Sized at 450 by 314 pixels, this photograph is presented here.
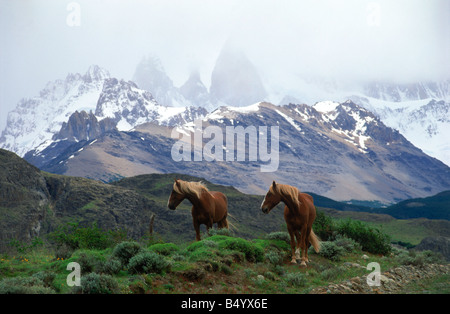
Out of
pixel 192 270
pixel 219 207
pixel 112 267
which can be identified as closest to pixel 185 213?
pixel 219 207

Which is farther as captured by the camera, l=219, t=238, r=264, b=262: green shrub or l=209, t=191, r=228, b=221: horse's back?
l=209, t=191, r=228, b=221: horse's back

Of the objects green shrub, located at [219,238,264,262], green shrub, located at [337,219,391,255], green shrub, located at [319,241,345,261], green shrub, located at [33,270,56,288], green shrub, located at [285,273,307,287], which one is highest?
green shrub, located at [33,270,56,288]

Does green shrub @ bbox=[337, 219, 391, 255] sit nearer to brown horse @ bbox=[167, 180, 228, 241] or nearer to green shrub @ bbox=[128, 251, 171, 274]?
brown horse @ bbox=[167, 180, 228, 241]

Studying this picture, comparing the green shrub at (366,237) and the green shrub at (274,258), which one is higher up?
the green shrub at (274,258)

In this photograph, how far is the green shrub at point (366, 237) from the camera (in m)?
26.2

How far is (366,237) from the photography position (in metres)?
26.7

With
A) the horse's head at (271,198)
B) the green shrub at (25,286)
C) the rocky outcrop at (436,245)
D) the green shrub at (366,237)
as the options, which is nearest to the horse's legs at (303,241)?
the horse's head at (271,198)

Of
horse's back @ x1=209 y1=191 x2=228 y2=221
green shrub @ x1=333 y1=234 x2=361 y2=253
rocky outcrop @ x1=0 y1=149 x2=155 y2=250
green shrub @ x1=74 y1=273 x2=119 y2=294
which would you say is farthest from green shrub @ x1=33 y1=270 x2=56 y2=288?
rocky outcrop @ x1=0 y1=149 x2=155 y2=250

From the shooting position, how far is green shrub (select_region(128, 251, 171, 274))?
14047mm

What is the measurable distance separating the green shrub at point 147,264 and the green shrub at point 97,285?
181 cm

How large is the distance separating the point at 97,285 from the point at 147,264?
233 cm

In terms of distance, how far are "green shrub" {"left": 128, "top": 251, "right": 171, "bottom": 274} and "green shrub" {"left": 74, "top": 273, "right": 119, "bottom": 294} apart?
71.1 inches

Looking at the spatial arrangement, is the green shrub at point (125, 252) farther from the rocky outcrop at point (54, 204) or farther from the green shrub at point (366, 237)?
the rocky outcrop at point (54, 204)
